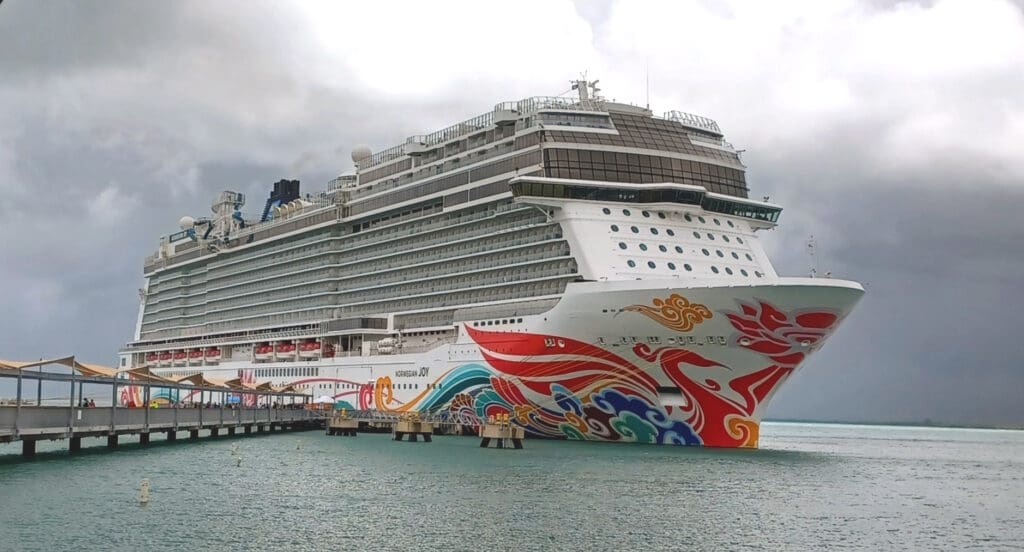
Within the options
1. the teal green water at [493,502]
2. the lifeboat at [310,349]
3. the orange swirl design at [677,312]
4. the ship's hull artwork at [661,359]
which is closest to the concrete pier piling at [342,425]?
the lifeboat at [310,349]

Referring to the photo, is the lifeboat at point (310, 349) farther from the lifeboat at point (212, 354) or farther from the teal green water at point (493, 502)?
the teal green water at point (493, 502)

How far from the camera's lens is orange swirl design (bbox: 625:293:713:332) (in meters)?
39.8

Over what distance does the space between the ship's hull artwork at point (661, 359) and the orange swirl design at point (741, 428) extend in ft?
0.16

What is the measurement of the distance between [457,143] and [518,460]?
22152mm

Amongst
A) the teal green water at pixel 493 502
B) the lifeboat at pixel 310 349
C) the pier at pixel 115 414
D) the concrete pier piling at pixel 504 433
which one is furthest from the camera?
the lifeboat at pixel 310 349

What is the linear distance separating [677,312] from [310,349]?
31.8 metres

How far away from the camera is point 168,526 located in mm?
22891

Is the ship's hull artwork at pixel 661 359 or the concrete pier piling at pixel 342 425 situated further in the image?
the concrete pier piling at pixel 342 425

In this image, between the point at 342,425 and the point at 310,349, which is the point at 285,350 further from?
the point at 342,425

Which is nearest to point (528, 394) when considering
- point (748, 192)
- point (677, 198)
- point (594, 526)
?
point (677, 198)

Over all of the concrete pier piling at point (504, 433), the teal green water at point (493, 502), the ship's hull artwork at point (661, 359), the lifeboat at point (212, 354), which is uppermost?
the lifeboat at point (212, 354)

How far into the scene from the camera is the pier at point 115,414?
118ft

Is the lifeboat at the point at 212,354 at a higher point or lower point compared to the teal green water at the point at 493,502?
higher

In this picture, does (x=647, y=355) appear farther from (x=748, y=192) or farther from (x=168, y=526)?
(x=168, y=526)
